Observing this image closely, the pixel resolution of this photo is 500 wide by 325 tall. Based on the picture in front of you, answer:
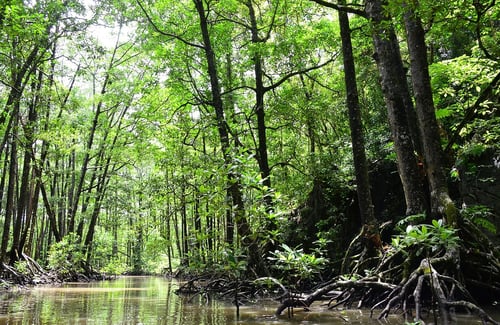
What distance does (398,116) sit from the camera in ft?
23.0

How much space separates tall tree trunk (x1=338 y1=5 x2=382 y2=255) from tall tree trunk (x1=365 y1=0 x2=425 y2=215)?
99 centimetres

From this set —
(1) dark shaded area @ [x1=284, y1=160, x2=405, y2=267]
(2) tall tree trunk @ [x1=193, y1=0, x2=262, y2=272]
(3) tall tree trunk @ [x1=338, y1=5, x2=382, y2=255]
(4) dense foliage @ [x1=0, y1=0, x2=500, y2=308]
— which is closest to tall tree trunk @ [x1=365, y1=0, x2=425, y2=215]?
(4) dense foliage @ [x1=0, y1=0, x2=500, y2=308]

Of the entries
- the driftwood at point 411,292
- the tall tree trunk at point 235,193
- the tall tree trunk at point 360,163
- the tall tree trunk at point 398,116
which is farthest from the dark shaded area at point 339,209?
the driftwood at point 411,292

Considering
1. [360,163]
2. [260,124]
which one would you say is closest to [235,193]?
[360,163]

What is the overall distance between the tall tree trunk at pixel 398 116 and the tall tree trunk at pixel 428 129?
41cm

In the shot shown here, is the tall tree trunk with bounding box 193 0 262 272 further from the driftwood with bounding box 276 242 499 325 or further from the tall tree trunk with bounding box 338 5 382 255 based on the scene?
the tall tree trunk with bounding box 338 5 382 255

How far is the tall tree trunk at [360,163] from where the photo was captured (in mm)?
7316

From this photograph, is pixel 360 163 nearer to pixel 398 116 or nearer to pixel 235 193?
pixel 398 116

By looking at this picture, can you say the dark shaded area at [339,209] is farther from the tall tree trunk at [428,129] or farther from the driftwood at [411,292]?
the driftwood at [411,292]

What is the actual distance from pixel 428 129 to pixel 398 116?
971 mm

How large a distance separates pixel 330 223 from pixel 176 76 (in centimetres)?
709

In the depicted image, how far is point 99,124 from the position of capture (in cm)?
2128

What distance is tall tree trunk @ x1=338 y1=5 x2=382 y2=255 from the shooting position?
7.32 meters

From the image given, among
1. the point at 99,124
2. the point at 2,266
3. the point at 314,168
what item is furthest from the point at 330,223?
the point at 99,124
